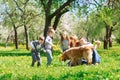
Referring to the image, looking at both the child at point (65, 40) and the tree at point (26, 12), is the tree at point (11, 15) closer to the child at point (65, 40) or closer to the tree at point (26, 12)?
the tree at point (26, 12)

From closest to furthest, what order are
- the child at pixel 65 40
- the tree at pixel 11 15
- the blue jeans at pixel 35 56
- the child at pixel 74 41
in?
1. the blue jeans at pixel 35 56
2. the child at pixel 74 41
3. the child at pixel 65 40
4. the tree at pixel 11 15

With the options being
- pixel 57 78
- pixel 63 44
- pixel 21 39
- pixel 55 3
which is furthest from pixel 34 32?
pixel 57 78

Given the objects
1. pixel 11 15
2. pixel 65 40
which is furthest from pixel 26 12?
pixel 65 40

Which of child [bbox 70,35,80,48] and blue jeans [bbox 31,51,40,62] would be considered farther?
child [bbox 70,35,80,48]

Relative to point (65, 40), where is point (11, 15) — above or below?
above

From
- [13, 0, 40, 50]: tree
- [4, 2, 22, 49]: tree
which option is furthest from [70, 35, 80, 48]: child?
Result: [4, 2, 22, 49]: tree

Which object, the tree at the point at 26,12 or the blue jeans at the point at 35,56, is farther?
the tree at the point at 26,12

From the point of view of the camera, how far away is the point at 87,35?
366ft

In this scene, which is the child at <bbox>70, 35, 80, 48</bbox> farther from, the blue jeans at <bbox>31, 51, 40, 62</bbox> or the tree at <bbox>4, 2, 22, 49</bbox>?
the tree at <bbox>4, 2, 22, 49</bbox>

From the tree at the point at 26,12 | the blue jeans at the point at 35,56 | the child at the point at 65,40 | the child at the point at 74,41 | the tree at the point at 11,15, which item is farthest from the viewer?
the tree at the point at 11,15

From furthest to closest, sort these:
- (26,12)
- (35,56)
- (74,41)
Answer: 1. (26,12)
2. (74,41)
3. (35,56)

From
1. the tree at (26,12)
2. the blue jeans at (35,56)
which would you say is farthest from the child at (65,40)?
the tree at (26,12)

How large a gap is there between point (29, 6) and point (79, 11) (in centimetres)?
2458

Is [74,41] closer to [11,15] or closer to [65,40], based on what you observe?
[65,40]
